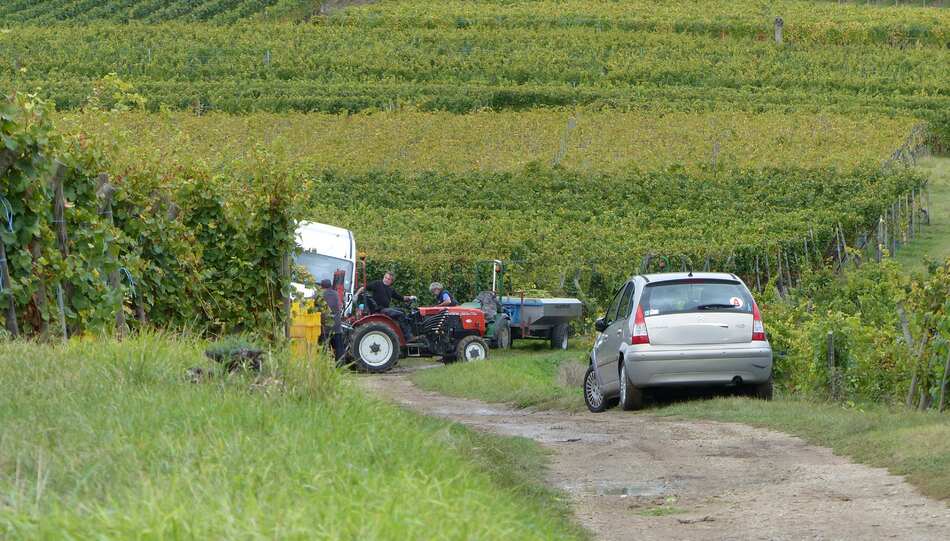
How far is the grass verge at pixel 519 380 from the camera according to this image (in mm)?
17906

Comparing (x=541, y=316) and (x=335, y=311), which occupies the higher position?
(x=335, y=311)

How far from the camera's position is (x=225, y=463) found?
628 cm

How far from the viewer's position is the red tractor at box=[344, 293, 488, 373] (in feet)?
84.0

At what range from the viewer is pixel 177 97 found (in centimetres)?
7375

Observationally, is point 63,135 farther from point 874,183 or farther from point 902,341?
point 874,183

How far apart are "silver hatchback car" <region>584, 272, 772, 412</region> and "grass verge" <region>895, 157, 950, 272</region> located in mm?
22864

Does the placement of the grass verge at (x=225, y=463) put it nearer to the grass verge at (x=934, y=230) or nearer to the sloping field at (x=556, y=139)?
the grass verge at (x=934, y=230)

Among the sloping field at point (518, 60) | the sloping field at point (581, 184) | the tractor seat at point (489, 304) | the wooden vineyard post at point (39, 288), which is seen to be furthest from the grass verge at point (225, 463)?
the sloping field at point (518, 60)

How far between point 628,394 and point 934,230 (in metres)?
36.2

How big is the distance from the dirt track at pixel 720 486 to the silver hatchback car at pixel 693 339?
1.16 m

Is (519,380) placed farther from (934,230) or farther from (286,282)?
(934,230)

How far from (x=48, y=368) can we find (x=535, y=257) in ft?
96.5

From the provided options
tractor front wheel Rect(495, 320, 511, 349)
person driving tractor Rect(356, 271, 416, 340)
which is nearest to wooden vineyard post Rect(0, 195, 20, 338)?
person driving tractor Rect(356, 271, 416, 340)

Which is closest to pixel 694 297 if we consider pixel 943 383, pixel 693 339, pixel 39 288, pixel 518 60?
pixel 693 339
